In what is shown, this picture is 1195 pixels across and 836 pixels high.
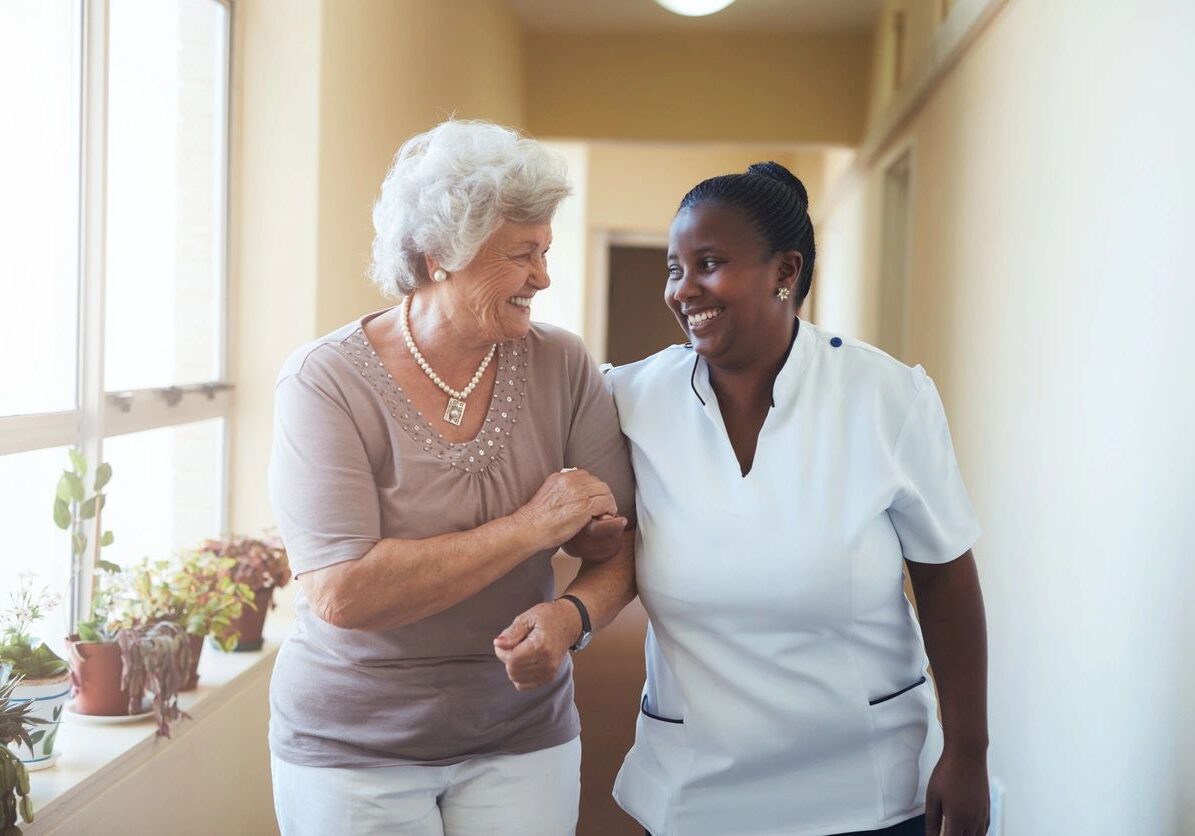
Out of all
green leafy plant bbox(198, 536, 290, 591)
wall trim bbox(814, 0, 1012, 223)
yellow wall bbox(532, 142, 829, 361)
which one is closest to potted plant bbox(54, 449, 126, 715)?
green leafy plant bbox(198, 536, 290, 591)

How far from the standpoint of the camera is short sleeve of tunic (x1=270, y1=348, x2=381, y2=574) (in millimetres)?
1378

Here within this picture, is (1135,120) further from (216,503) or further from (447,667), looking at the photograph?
(216,503)

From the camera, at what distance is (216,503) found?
10.1 feet

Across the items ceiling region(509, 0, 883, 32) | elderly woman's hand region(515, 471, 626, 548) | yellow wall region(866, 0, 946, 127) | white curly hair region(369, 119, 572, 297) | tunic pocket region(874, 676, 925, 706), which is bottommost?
tunic pocket region(874, 676, 925, 706)

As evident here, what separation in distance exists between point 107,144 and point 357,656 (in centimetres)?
149

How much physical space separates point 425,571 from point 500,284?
0.38 metres

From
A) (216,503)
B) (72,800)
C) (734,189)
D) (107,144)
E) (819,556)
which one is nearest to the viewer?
(819,556)

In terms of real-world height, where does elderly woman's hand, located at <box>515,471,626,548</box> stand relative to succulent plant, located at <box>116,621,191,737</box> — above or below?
above

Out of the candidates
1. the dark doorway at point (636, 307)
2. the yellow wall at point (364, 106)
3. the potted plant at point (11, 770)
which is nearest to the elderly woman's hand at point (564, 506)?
the potted plant at point (11, 770)

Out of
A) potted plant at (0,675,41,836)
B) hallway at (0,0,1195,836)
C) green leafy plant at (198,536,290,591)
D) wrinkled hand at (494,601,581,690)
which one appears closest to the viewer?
wrinkled hand at (494,601,581,690)

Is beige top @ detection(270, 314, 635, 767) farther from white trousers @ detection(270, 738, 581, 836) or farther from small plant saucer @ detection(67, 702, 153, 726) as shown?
small plant saucer @ detection(67, 702, 153, 726)

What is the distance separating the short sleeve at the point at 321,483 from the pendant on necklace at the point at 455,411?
0.13m

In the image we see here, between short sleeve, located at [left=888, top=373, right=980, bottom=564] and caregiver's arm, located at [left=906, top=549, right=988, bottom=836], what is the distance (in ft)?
0.15

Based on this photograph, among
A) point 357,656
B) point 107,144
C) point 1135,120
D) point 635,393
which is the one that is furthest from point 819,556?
point 107,144
